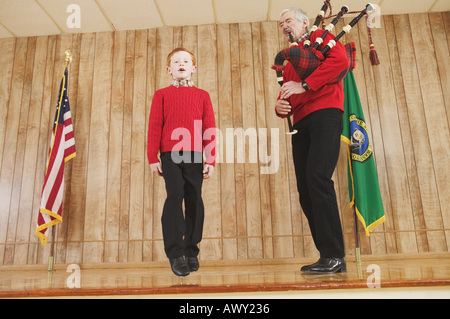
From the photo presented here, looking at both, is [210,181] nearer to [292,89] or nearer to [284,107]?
[284,107]

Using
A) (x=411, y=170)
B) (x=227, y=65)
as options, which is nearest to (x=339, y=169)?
(x=411, y=170)

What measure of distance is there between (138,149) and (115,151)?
0.23 m

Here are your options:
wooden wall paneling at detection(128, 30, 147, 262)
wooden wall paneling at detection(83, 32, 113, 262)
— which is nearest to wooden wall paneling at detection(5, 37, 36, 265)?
wooden wall paneling at detection(83, 32, 113, 262)

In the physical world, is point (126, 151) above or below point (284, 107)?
above

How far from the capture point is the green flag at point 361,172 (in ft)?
9.53

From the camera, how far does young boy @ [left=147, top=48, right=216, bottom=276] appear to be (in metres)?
1.80

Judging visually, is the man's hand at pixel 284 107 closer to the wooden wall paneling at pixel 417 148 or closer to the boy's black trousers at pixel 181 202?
the boy's black trousers at pixel 181 202

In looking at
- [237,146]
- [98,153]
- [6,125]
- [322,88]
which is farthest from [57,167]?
[322,88]

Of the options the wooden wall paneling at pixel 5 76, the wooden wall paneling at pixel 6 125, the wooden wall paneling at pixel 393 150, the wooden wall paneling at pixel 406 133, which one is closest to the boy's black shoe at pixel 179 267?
the wooden wall paneling at pixel 393 150

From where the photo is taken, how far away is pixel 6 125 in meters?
3.77

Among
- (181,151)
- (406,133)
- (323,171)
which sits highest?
(406,133)

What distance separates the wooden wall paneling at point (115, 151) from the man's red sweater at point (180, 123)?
5.63 ft

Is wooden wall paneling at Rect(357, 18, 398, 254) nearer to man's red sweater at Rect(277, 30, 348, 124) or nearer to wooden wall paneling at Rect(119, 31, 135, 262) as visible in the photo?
man's red sweater at Rect(277, 30, 348, 124)

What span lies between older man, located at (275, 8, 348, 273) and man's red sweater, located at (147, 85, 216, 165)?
0.44m
